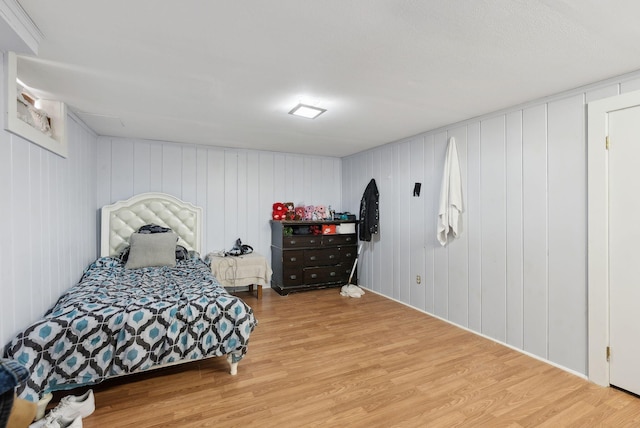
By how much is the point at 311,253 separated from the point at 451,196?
93.2 inches

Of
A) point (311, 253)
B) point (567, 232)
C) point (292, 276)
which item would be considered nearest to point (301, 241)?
point (311, 253)

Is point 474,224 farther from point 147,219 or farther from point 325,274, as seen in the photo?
point 147,219

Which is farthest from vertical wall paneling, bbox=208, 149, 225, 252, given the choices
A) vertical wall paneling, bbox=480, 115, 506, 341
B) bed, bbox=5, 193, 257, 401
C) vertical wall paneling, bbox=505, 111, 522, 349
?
vertical wall paneling, bbox=505, 111, 522, 349

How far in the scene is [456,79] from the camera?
2342 mm

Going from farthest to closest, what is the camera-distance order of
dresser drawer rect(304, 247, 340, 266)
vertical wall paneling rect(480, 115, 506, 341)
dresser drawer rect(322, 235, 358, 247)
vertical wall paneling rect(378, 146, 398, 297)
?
dresser drawer rect(322, 235, 358, 247), dresser drawer rect(304, 247, 340, 266), vertical wall paneling rect(378, 146, 398, 297), vertical wall paneling rect(480, 115, 506, 341)

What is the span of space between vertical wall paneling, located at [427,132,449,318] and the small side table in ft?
7.62

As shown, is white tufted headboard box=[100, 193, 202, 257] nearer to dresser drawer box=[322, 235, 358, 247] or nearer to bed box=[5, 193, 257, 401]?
bed box=[5, 193, 257, 401]

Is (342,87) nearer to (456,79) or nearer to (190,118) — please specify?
(456,79)

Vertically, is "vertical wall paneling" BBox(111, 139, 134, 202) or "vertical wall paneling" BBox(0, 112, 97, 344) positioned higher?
"vertical wall paneling" BBox(111, 139, 134, 202)

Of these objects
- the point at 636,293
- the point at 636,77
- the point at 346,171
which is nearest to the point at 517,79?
the point at 636,77

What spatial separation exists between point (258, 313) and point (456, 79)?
131 inches

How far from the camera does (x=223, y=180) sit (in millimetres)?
4906

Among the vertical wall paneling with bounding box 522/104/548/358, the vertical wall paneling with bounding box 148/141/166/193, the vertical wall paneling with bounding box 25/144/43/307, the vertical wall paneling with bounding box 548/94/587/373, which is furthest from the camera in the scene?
the vertical wall paneling with bounding box 148/141/166/193

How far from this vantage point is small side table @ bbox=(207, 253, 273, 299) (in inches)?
169
